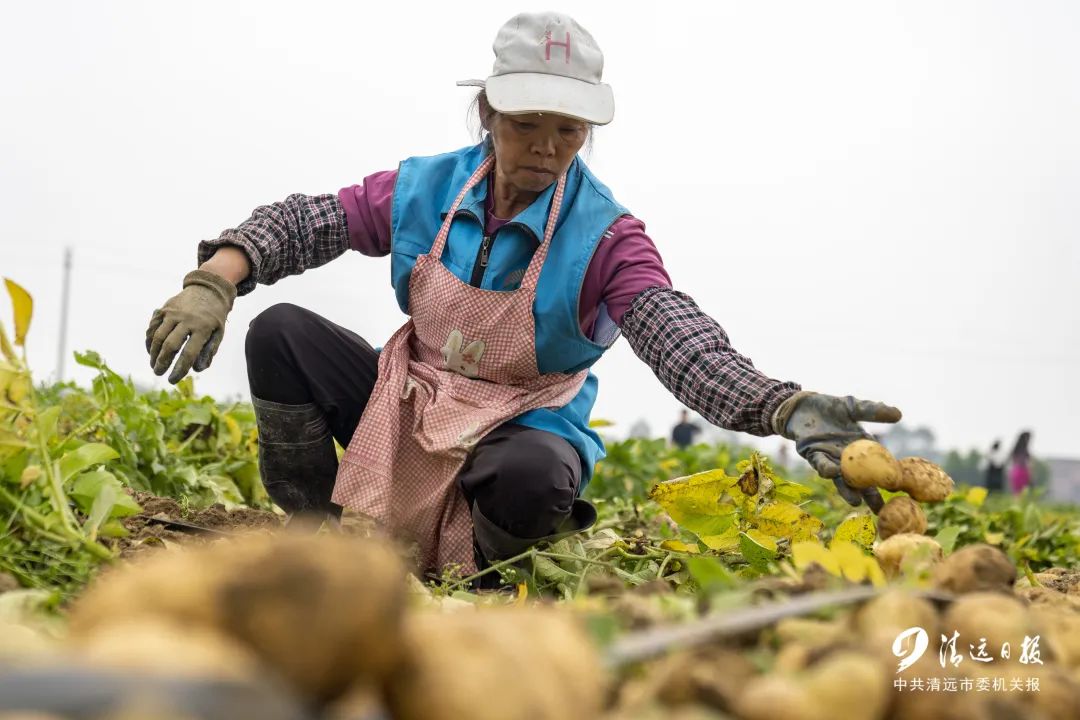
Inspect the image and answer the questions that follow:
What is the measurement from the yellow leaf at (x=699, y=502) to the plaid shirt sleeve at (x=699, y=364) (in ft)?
0.56

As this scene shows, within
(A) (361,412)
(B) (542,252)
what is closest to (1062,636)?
(B) (542,252)

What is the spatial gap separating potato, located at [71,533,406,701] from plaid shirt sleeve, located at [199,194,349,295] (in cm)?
198

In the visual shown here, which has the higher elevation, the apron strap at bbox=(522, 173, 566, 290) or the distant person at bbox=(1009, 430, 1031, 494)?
the apron strap at bbox=(522, 173, 566, 290)

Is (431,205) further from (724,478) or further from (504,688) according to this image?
(504,688)

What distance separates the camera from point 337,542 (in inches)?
32.0

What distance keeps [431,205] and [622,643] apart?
1983 mm

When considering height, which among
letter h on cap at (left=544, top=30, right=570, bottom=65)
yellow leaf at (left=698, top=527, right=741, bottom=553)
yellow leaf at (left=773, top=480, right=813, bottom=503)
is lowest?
yellow leaf at (left=698, top=527, right=741, bottom=553)

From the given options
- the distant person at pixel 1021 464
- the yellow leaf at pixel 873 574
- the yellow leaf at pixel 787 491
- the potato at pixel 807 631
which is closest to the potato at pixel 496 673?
the potato at pixel 807 631

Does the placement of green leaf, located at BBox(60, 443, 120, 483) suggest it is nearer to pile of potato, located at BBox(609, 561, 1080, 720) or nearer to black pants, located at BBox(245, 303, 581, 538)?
black pants, located at BBox(245, 303, 581, 538)

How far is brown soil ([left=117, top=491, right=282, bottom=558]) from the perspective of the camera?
7.00 feet

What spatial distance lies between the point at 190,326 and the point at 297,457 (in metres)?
0.52

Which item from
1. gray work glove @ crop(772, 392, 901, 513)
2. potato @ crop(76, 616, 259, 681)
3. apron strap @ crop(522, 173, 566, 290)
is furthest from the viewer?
apron strap @ crop(522, 173, 566, 290)

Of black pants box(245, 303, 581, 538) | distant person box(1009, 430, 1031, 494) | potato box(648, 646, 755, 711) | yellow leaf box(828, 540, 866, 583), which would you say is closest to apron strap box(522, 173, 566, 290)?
black pants box(245, 303, 581, 538)

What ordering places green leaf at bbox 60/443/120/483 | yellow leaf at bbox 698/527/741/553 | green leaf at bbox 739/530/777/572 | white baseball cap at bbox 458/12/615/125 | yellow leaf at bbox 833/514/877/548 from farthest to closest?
white baseball cap at bbox 458/12/615/125
yellow leaf at bbox 698/527/741/553
yellow leaf at bbox 833/514/877/548
green leaf at bbox 739/530/777/572
green leaf at bbox 60/443/120/483
